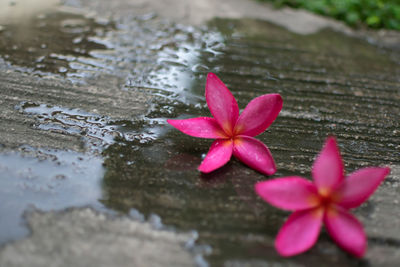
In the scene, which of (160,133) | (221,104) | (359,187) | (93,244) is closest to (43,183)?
(93,244)

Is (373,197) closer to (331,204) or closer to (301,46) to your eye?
(331,204)

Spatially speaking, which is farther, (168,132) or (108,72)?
(108,72)

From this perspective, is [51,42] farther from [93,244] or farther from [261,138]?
[93,244]

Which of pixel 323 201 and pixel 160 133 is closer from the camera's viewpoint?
pixel 323 201

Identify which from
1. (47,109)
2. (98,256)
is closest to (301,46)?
(47,109)

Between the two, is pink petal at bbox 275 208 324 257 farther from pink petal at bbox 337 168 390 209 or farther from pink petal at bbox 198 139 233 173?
pink petal at bbox 198 139 233 173

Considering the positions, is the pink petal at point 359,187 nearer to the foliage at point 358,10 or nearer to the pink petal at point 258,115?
the pink petal at point 258,115

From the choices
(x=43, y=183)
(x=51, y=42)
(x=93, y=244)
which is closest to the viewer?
(x=93, y=244)
